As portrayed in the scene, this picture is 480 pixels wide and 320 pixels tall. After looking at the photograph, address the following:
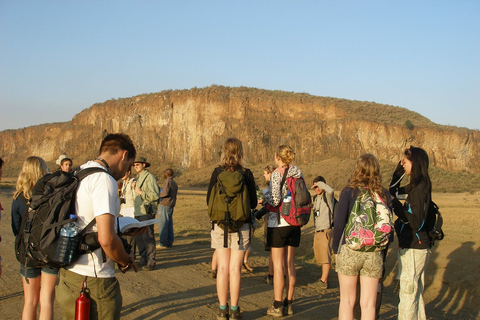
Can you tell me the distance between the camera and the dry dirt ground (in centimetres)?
612

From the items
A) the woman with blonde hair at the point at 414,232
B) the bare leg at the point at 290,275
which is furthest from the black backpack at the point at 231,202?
the woman with blonde hair at the point at 414,232

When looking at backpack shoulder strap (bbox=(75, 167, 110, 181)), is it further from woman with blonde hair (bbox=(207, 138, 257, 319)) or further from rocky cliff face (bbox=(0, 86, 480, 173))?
rocky cliff face (bbox=(0, 86, 480, 173))

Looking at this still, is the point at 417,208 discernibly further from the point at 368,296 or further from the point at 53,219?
the point at 53,219

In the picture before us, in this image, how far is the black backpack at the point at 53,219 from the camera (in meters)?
3.05

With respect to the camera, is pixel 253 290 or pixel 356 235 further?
pixel 253 290

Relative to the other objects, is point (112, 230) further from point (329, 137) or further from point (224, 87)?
point (224, 87)

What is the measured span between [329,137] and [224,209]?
60.0 meters

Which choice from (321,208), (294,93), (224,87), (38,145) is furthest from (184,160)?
(321,208)

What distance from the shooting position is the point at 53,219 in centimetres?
307

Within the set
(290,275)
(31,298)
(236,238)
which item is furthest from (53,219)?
(290,275)

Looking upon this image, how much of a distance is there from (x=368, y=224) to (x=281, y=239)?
155cm

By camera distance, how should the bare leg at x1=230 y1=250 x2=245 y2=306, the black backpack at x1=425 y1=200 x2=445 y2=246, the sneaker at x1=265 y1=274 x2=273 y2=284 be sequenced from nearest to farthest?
1. the black backpack at x1=425 y1=200 x2=445 y2=246
2. the bare leg at x1=230 y1=250 x2=245 y2=306
3. the sneaker at x1=265 y1=274 x2=273 y2=284

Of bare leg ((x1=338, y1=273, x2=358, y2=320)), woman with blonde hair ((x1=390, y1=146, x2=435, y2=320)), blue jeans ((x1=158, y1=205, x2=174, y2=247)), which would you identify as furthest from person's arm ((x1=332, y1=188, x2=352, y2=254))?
blue jeans ((x1=158, y1=205, x2=174, y2=247))

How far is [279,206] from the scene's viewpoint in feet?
19.2
